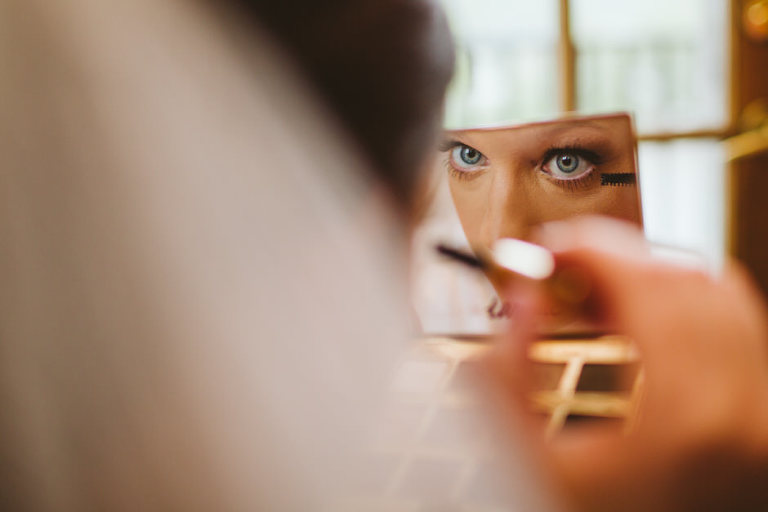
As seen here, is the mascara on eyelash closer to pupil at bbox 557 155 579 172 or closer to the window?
pupil at bbox 557 155 579 172

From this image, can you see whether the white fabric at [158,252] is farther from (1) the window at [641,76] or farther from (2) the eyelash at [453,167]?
(1) the window at [641,76]

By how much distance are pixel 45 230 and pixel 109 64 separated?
9 cm

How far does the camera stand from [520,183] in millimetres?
294

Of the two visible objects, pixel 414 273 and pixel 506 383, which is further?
pixel 414 273

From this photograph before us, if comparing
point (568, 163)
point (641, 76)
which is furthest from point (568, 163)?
point (641, 76)

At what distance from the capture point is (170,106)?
0.28 meters

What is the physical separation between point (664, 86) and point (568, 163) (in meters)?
0.44

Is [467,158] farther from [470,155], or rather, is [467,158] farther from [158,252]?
[158,252]

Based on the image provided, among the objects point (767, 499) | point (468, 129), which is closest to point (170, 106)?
point (468, 129)

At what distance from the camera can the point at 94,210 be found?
288mm

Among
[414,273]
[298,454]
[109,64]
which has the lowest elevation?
[298,454]

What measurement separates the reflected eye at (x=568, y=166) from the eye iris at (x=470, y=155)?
0.04m

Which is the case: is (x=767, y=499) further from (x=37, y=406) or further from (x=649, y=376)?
(x=37, y=406)

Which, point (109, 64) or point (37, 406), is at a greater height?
point (109, 64)
